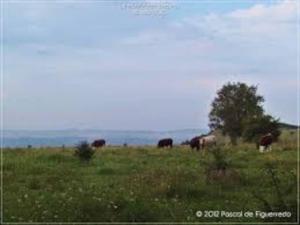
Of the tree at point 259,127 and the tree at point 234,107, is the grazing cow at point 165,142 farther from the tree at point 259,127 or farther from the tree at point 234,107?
the tree at point 234,107

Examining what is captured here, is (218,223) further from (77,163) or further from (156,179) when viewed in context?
(77,163)

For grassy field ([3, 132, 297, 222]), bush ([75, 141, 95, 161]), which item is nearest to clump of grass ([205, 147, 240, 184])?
Answer: grassy field ([3, 132, 297, 222])

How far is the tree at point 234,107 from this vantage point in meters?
73.8

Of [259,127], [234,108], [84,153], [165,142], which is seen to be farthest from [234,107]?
[84,153]

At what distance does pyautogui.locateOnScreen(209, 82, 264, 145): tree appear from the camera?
73.8m

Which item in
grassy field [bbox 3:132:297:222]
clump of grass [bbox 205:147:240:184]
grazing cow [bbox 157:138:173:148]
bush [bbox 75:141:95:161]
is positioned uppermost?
grazing cow [bbox 157:138:173:148]

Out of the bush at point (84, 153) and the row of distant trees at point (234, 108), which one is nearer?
the bush at point (84, 153)

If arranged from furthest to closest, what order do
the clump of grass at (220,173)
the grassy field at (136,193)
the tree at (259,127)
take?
1. the tree at (259,127)
2. the clump of grass at (220,173)
3. the grassy field at (136,193)

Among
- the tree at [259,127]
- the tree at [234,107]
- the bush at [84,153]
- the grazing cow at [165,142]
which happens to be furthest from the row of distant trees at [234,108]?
the bush at [84,153]

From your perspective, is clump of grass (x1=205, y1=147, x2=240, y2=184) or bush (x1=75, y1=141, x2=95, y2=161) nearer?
clump of grass (x1=205, y1=147, x2=240, y2=184)

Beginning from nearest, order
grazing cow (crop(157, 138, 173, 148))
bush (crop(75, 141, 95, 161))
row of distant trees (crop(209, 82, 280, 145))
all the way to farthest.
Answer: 1. bush (crop(75, 141, 95, 161))
2. grazing cow (crop(157, 138, 173, 148))
3. row of distant trees (crop(209, 82, 280, 145))

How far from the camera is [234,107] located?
249 ft

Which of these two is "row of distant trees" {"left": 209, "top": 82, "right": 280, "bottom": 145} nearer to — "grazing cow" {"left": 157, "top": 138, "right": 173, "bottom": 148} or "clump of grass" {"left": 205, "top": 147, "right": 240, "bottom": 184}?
"grazing cow" {"left": 157, "top": 138, "right": 173, "bottom": 148}

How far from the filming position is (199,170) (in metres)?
21.0
